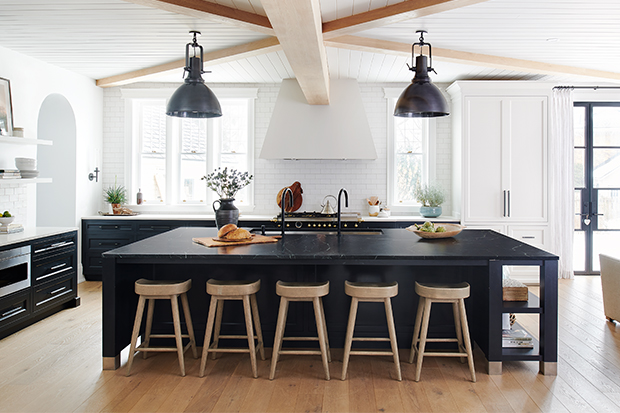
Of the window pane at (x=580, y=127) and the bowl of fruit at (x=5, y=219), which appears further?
the window pane at (x=580, y=127)

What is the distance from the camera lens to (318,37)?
10.3 ft

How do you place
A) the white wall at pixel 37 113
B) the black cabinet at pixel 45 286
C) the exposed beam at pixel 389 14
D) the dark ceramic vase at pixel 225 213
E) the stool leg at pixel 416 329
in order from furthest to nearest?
the white wall at pixel 37 113 → the dark ceramic vase at pixel 225 213 → the black cabinet at pixel 45 286 → the exposed beam at pixel 389 14 → the stool leg at pixel 416 329

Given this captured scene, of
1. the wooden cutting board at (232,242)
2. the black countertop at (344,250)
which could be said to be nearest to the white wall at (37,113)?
the black countertop at (344,250)

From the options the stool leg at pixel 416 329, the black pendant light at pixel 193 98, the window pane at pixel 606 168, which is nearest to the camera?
the stool leg at pixel 416 329

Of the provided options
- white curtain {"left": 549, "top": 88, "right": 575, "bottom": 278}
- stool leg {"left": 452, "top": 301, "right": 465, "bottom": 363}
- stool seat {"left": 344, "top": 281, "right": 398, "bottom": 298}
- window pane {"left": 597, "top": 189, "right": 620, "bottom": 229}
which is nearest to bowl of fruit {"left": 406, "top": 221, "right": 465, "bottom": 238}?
stool leg {"left": 452, "top": 301, "right": 465, "bottom": 363}

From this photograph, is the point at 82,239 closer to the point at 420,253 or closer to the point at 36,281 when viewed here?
the point at 36,281

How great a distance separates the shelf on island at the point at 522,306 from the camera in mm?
2943

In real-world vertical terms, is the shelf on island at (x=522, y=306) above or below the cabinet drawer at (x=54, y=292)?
above

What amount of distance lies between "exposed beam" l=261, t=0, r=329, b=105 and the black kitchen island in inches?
60.6

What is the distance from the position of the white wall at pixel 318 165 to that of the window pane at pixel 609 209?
7.19 ft

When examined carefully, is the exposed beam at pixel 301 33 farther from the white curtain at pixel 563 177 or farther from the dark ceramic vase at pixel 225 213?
the white curtain at pixel 563 177

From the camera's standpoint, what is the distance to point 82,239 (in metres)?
5.96

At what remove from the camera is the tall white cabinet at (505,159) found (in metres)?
5.82

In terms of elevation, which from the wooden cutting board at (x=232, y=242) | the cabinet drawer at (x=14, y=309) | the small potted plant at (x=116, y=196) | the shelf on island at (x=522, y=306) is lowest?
the cabinet drawer at (x=14, y=309)
